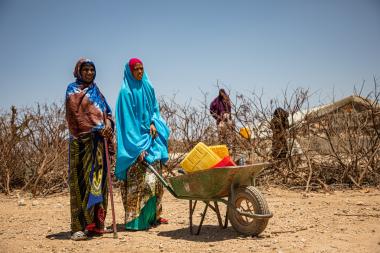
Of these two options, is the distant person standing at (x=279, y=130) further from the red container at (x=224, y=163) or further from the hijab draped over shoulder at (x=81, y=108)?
the hijab draped over shoulder at (x=81, y=108)

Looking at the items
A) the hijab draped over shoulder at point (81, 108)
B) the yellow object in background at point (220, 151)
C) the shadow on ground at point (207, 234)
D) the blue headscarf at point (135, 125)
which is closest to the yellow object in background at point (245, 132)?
the blue headscarf at point (135, 125)

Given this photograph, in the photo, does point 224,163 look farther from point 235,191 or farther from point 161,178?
point 161,178

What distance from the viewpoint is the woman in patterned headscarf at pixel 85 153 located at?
4125 mm

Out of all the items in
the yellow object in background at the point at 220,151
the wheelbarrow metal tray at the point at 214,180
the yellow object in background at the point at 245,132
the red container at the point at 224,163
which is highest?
the yellow object in background at the point at 245,132

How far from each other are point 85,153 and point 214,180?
4.54 ft

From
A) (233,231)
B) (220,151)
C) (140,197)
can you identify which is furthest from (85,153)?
(233,231)

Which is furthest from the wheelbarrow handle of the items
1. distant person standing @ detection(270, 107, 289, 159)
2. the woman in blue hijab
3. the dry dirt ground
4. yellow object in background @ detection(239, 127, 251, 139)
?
distant person standing @ detection(270, 107, 289, 159)

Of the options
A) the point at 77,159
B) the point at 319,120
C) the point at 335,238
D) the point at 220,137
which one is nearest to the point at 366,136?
the point at 319,120

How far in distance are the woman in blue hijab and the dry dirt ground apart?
242 mm

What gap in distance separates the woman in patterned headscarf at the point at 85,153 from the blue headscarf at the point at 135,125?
237 millimetres

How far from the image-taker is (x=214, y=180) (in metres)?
3.63

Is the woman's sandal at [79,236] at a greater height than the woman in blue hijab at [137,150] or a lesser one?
lesser

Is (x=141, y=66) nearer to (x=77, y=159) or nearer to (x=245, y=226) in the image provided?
(x=77, y=159)

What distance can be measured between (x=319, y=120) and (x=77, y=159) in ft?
14.1
